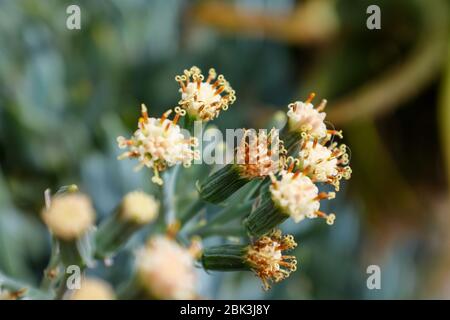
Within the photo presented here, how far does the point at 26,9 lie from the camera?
44.3 inches

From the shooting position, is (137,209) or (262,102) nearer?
(137,209)

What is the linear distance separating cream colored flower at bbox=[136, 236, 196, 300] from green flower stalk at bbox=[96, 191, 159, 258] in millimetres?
94

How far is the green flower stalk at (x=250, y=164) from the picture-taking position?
0.61m

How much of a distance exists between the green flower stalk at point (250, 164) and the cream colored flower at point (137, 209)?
0.06 meters

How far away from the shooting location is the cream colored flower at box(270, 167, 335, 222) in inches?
22.7

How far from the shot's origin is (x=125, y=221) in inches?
24.2

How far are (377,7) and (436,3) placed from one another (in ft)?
0.78

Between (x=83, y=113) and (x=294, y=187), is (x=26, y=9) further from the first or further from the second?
(x=294, y=187)

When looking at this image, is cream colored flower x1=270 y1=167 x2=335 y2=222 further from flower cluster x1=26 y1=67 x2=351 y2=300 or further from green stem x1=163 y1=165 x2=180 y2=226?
green stem x1=163 y1=165 x2=180 y2=226

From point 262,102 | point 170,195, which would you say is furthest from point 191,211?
point 262,102

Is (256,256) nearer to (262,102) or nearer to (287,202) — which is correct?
(287,202)

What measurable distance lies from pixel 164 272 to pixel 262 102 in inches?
35.6

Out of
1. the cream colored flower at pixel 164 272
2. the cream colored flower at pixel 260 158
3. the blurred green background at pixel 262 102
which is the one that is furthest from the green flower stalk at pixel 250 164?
the blurred green background at pixel 262 102

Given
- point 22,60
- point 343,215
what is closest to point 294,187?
point 343,215
